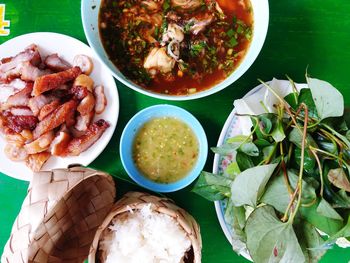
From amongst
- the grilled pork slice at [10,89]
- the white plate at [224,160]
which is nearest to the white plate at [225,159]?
the white plate at [224,160]

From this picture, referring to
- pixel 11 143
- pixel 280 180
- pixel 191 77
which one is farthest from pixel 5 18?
pixel 280 180

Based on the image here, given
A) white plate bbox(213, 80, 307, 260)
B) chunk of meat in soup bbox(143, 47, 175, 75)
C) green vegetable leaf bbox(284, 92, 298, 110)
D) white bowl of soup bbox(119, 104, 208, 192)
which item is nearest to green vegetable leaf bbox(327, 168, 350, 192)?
green vegetable leaf bbox(284, 92, 298, 110)

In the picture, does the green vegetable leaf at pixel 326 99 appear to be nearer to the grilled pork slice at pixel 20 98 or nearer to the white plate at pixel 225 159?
the white plate at pixel 225 159

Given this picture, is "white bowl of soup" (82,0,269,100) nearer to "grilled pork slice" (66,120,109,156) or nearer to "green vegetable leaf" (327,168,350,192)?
"grilled pork slice" (66,120,109,156)

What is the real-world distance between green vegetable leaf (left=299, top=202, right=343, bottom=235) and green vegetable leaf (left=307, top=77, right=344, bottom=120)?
321 millimetres

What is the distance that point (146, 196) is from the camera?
1940 millimetres

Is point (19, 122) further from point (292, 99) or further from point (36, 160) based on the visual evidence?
point (292, 99)

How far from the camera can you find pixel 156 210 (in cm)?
188

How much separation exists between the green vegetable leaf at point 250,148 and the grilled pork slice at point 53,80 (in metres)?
0.85

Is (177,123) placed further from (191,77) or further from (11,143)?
(11,143)

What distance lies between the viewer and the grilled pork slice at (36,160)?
2.03 meters

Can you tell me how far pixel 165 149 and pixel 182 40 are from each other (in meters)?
0.51

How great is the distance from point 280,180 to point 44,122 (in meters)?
1.07

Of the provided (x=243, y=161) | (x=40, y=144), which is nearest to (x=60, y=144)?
(x=40, y=144)
